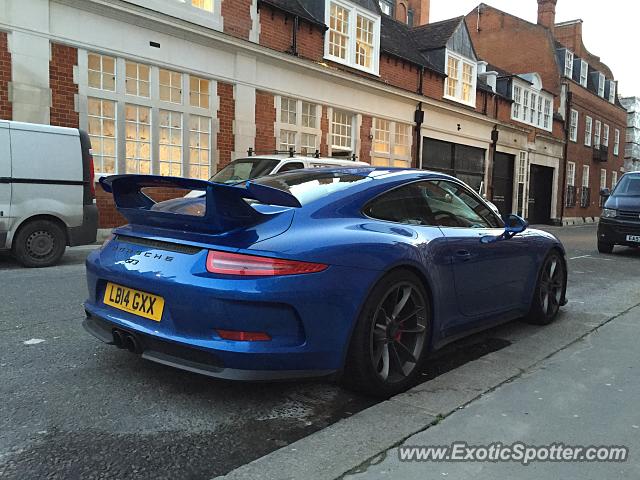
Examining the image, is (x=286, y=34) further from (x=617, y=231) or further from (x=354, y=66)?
(x=617, y=231)

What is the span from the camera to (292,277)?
2.74 m

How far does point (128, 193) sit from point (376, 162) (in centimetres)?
1604

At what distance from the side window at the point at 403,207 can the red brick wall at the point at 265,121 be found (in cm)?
1144

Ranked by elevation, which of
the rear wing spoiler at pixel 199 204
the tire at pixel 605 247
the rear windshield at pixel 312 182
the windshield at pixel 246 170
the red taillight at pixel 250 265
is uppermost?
the windshield at pixel 246 170

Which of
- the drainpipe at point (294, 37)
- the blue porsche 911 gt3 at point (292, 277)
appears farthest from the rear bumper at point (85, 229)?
the drainpipe at point (294, 37)

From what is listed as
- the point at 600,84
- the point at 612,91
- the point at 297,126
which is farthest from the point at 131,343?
the point at 612,91

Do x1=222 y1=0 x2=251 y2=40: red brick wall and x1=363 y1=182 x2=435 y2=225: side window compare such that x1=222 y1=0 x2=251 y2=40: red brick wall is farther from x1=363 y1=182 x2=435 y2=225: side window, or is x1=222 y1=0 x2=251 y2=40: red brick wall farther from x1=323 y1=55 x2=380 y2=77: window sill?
x1=363 y1=182 x2=435 y2=225: side window

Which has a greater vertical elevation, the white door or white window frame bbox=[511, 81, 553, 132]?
white window frame bbox=[511, 81, 553, 132]

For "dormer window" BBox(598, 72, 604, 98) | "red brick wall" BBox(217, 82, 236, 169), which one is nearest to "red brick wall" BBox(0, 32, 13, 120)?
"red brick wall" BBox(217, 82, 236, 169)

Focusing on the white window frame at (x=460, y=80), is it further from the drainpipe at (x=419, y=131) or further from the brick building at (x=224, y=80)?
the drainpipe at (x=419, y=131)

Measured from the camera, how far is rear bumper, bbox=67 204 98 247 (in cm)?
845

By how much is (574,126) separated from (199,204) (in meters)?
34.1

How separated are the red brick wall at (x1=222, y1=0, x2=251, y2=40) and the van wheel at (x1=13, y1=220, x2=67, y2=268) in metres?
7.80

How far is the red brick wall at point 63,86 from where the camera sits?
10.9 meters
